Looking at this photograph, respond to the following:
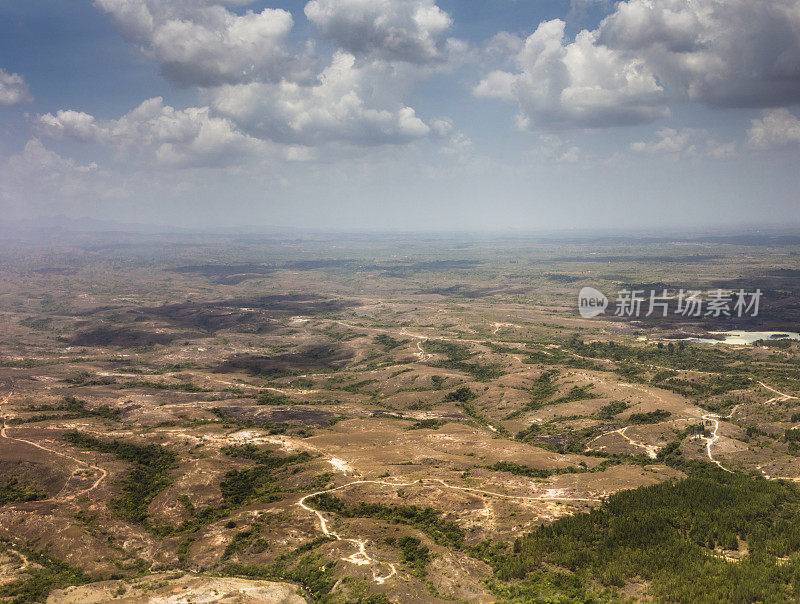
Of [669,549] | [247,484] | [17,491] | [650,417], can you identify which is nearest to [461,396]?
[650,417]

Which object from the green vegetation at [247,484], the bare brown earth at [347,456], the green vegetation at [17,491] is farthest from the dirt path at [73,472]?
the green vegetation at [247,484]

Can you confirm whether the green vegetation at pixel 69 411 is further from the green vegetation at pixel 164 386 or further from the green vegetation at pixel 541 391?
the green vegetation at pixel 541 391

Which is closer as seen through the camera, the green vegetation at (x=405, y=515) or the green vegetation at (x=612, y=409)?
the green vegetation at (x=405, y=515)

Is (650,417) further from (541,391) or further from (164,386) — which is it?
(164,386)

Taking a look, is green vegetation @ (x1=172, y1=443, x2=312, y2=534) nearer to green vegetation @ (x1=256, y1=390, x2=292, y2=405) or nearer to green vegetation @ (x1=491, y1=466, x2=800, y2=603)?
green vegetation @ (x1=491, y1=466, x2=800, y2=603)

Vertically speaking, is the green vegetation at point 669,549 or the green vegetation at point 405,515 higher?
the green vegetation at point 669,549

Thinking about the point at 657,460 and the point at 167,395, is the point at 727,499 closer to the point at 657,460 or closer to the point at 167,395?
the point at 657,460
